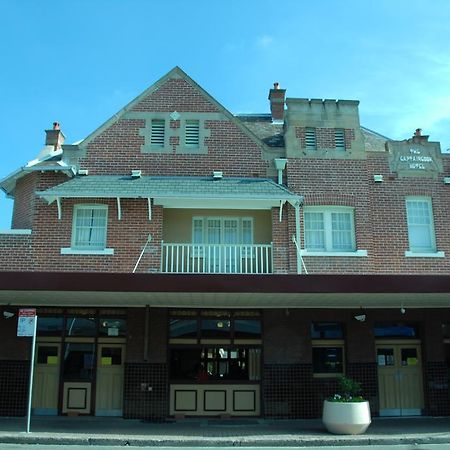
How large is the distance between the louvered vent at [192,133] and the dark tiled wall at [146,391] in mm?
6617

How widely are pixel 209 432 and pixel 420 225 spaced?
346 inches

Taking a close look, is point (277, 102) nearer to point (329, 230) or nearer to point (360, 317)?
point (329, 230)

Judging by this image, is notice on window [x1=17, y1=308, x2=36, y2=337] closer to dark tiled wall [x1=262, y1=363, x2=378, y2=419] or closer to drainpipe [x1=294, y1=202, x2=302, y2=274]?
dark tiled wall [x1=262, y1=363, x2=378, y2=419]

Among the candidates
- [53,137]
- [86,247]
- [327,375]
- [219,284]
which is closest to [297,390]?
[327,375]

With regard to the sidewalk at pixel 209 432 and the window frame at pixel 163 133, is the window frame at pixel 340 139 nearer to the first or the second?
the window frame at pixel 163 133

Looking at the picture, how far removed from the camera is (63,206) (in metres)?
16.3

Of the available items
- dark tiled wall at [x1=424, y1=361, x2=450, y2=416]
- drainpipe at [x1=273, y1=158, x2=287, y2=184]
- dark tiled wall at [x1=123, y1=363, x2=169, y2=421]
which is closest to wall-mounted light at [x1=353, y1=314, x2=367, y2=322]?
dark tiled wall at [x1=424, y1=361, x2=450, y2=416]

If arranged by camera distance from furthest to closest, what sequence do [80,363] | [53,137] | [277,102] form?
1. [277,102]
2. [53,137]
3. [80,363]

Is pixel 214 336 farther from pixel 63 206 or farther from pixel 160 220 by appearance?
pixel 63 206

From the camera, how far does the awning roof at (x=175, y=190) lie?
15.8m

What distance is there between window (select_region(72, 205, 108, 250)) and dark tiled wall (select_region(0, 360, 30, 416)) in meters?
3.57

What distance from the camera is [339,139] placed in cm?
1764

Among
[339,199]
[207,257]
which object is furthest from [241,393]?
[339,199]

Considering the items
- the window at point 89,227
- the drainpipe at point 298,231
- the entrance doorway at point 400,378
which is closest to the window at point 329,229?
the drainpipe at point 298,231
